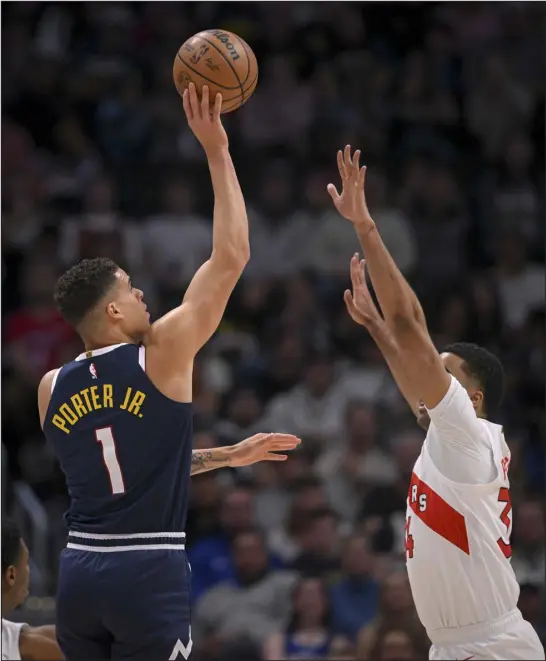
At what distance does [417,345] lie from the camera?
4629 mm

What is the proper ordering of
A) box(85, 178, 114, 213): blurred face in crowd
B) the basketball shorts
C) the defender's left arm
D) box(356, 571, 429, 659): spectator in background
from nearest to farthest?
the basketball shorts → the defender's left arm → box(356, 571, 429, 659): spectator in background → box(85, 178, 114, 213): blurred face in crowd

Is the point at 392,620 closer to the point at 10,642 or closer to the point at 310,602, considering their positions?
the point at 310,602

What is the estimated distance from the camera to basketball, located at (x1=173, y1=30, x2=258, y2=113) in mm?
5336

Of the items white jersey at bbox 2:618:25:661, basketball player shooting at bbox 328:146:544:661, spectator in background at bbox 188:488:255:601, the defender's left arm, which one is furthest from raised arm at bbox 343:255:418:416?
spectator in background at bbox 188:488:255:601

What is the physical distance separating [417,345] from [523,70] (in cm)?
914

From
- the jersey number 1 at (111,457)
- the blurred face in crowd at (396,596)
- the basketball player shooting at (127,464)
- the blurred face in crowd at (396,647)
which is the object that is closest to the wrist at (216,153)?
the basketball player shooting at (127,464)

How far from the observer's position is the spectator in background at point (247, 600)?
345 inches

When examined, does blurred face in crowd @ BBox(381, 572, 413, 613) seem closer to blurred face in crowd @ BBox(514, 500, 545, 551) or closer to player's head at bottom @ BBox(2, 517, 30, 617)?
blurred face in crowd @ BBox(514, 500, 545, 551)

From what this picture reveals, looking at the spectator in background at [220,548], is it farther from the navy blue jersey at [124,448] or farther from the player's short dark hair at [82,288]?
the player's short dark hair at [82,288]

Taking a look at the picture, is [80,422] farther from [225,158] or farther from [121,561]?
[225,158]

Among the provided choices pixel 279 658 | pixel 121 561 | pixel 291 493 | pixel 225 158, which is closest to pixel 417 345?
pixel 225 158

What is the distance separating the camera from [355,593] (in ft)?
29.0

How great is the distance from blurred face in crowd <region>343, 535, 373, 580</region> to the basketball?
4449 millimetres

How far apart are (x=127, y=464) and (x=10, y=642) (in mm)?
1662
